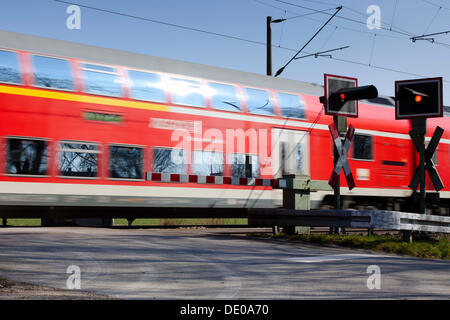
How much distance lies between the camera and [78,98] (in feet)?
45.1

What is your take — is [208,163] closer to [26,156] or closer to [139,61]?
[139,61]

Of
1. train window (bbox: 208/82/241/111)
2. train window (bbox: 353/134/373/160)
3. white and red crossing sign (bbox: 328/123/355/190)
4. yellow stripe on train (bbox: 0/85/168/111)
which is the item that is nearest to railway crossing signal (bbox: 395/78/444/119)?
white and red crossing sign (bbox: 328/123/355/190)

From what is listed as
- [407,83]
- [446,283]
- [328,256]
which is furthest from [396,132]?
[446,283]

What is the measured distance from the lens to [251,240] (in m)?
12.8

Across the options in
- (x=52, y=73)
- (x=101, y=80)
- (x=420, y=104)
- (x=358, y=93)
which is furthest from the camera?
(x=101, y=80)

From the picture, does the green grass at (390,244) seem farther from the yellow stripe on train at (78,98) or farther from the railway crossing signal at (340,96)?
the yellow stripe on train at (78,98)

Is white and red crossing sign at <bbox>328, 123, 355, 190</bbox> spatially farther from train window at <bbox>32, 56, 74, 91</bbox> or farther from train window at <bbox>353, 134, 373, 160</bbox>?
train window at <bbox>32, 56, 74, 91</bbox>

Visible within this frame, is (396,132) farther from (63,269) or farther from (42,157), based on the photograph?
(63,269)

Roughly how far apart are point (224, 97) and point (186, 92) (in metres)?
1.15

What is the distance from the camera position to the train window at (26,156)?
1287cm

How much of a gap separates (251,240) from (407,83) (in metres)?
5.06

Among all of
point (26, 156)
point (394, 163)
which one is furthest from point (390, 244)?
point (394, 163)
